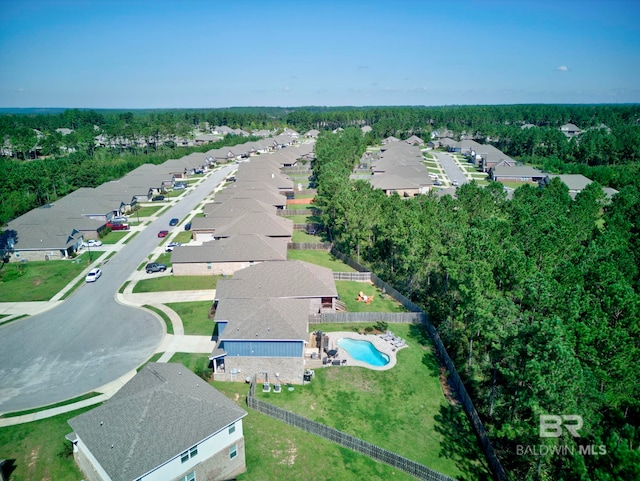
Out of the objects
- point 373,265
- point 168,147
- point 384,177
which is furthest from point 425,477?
point 168,147

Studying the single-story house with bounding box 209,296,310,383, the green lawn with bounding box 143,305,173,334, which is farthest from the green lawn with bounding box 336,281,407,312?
the green lawn with bounding box 143,305,173,334

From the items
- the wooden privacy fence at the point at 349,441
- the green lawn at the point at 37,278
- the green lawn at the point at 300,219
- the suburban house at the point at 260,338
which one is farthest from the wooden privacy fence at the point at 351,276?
the green lawn at the point at 37,278

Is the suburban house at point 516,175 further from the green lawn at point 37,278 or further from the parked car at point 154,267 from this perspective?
the green lawn at point 37,278

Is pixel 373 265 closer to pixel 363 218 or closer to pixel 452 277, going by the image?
pixel 363 218

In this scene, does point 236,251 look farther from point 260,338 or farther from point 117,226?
point 117,226

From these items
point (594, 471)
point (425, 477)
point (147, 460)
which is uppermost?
Result: point (594, 471)

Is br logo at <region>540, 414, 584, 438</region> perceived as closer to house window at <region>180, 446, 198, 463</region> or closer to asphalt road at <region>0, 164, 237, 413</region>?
house window at <region>180, 446, 198, 463</region>
